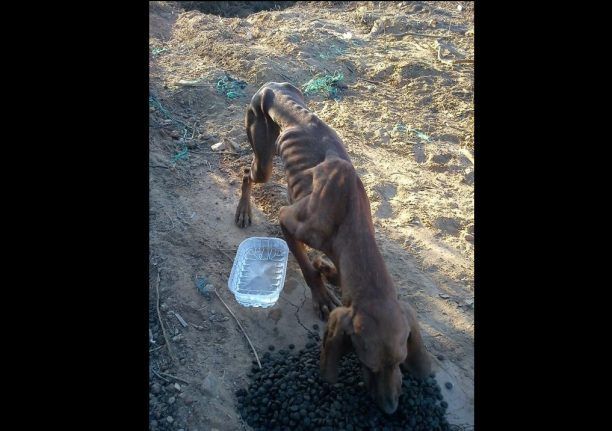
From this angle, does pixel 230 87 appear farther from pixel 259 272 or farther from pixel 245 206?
pixel 259 272

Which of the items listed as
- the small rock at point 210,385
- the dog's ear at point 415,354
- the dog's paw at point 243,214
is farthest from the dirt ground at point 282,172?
the dog's ear at point 415,354

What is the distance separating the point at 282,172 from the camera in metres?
7.51

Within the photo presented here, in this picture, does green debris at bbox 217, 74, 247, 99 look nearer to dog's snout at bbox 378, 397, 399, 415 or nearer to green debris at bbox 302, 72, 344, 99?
green debris at bbox 302, 72, 344, 99

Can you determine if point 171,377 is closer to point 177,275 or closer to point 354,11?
point 177,275

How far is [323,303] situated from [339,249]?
1.00 m

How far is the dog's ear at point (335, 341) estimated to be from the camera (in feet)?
13.9

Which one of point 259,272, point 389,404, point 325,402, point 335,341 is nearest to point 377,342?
point 335,341

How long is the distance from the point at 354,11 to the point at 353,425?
35.1 feet

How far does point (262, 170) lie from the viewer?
6.34 m

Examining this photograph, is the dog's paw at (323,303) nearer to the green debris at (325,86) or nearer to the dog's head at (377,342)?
the dog's head at (377,342)

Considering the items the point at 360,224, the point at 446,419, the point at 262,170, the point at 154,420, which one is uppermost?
the point at 360,224

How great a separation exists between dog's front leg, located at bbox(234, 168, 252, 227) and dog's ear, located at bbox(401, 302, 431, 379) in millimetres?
2636

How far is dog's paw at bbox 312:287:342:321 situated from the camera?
538cm

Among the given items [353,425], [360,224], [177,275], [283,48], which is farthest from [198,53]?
[353,425]
